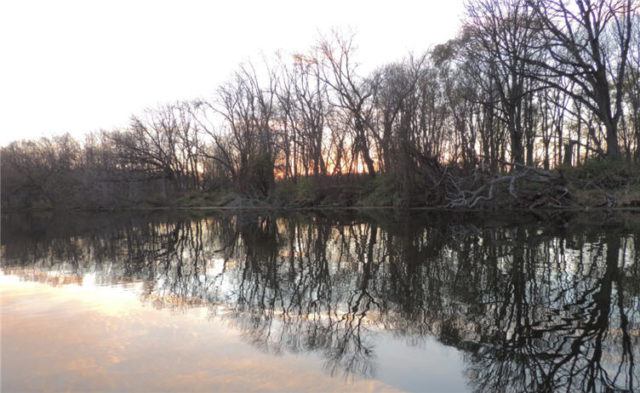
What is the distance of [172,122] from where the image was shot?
175 ft

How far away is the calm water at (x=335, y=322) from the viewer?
3.03 metres

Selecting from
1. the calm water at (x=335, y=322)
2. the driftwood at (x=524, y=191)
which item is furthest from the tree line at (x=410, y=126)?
the calm water at (x=335, y=322)

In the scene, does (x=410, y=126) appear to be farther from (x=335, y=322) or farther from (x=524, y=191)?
(x=335, y=322)

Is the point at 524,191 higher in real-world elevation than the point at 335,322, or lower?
higher

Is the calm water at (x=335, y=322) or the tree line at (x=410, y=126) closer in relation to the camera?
the calm water at (x=335, y=322)

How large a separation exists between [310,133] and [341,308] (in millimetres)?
35575

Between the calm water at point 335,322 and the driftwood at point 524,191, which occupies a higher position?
the driftwood at point 524,191

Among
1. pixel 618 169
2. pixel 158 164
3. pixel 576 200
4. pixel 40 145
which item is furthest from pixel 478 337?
pixel 40 145

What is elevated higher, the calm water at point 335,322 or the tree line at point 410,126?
the tree line at point 410,126

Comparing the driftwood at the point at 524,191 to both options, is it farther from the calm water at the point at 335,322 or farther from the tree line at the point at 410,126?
the calm water at the point at 335,322

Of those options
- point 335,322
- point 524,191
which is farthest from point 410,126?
point 335,322

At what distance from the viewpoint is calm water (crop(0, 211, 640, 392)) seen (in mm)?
3025

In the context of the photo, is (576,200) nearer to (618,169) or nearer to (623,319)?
(618,169)

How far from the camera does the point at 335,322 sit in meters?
4.38
